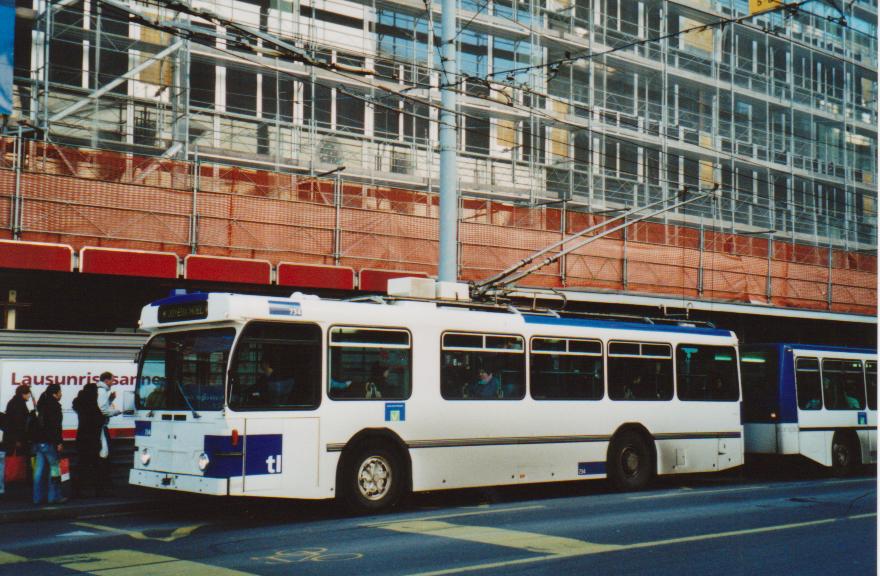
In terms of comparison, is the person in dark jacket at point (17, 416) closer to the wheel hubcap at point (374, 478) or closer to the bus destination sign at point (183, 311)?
the bus destination sign at point (183, 311)

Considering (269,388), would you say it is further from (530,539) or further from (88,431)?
(88,431)

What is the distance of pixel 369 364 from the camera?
12953 millimetres

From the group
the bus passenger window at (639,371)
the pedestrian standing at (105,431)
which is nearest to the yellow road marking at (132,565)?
the pedestrian standing at (105,431)

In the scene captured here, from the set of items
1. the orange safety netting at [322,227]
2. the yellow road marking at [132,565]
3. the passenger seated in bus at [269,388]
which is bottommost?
the yellow road marking at [132,565]

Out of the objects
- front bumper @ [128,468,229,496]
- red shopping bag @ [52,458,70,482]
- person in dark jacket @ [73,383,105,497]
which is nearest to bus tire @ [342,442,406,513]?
front bumper @ [128,468,229,496]

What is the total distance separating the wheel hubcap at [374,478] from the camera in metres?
12.7

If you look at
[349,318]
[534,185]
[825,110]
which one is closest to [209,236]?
[349,318]

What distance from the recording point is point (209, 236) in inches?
741

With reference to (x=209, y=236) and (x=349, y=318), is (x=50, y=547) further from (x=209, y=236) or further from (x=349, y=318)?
(x=209, y=236)

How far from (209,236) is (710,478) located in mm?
9812

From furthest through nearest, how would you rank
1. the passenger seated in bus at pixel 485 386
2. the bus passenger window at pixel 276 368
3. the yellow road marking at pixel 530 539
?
the passenger seated in bus at pixel 485 386, the bus passenger window at pixel 276 368, the yellow road marking at pixel 530 539

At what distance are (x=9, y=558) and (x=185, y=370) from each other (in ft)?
10.9

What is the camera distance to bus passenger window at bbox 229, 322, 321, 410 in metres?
11.8

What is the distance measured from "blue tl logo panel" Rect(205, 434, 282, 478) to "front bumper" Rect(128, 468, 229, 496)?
0.09 meters
